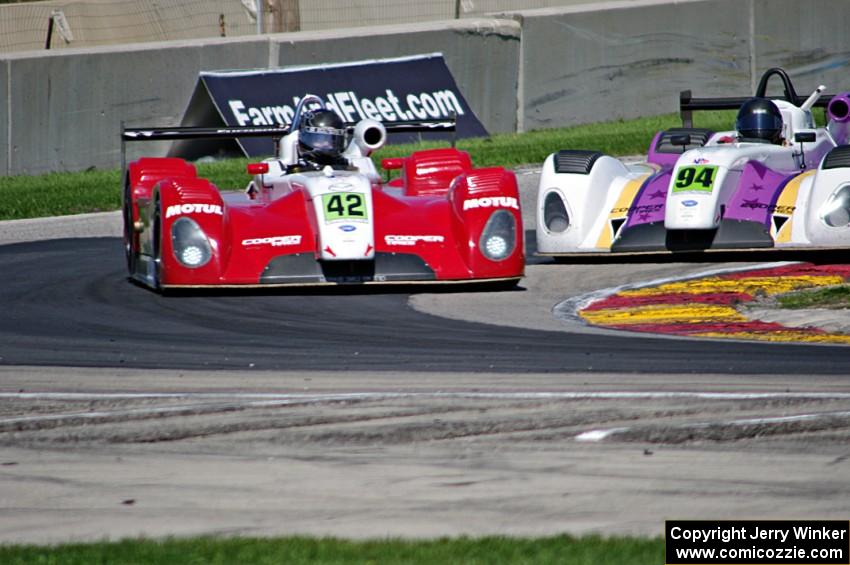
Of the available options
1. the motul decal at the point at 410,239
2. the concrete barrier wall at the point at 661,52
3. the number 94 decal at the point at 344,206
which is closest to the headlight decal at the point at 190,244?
the number 94 decal at the point at 344,206

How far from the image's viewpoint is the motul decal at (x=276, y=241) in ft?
34.1

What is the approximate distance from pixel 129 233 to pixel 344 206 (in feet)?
7.28

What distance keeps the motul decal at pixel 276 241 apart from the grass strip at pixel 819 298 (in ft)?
10.4

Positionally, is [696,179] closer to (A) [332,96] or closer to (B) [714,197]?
(B) [714,197]

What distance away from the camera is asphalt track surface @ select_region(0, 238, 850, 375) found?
313 inches

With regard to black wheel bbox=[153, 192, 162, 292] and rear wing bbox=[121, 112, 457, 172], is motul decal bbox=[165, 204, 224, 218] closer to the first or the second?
black wheel bbox=[153, 192, 162, 292]

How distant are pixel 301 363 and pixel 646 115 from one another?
1489cm

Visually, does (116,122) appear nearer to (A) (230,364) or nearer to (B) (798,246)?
(B) (798,246)

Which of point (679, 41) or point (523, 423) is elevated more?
point (679, 41)

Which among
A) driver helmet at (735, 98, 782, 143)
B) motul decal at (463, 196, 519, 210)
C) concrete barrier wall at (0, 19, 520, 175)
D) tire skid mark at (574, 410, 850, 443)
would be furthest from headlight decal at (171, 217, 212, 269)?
concrete barrier wall at (0, 19, 520, 175)

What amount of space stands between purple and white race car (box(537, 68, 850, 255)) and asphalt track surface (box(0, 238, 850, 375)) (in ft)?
5.65

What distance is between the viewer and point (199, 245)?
10.3 meters

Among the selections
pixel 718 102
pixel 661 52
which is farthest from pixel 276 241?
pixel 661 52

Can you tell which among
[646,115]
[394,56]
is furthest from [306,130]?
[646,115]
